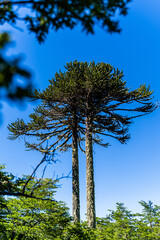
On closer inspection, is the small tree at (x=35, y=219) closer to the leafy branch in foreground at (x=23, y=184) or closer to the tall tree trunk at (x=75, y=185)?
the leafy branch in foreground at (x=23, y=184)

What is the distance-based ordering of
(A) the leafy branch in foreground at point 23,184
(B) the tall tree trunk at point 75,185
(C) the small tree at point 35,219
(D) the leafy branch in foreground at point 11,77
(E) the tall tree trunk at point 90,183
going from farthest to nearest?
(B) the tall tree trunk at point 75,185, (E) the tall tree trunk at point 90,183, (C) the small tree at point 35,219, (A) the leafy branch in foreground at point 23,184, (D) the leafy branch in foreground at point 11,77

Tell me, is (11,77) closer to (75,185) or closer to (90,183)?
(90,183)

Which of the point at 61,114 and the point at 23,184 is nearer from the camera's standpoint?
the point at 23,184

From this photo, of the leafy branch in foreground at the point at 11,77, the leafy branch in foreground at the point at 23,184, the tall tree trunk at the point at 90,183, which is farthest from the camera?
the tall tree trunk at the point at 90,183

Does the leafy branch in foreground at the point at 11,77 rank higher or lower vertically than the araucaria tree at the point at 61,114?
lower

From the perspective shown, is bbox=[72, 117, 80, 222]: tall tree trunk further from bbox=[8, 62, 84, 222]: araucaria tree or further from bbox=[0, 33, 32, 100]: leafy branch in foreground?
bbox=[0, 33, 32, 100]: leafy branch in foreground

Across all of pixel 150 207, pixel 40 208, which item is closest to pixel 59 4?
pixel 40 208

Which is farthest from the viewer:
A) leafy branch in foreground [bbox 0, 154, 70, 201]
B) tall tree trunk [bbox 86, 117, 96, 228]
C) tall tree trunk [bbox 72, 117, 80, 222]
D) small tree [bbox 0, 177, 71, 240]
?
tall tree trunk [bbox 72, 117, 80, 222]

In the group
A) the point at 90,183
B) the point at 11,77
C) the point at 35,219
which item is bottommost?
the point at 35,219

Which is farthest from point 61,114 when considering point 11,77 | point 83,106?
point 11,77

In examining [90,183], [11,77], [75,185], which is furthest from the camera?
[75,185]

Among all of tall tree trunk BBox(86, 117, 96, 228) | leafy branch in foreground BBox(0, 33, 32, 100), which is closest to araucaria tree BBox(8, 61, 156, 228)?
tall tree trunk BBox(86, 117, 96, 228)

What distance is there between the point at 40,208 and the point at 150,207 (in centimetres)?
1120

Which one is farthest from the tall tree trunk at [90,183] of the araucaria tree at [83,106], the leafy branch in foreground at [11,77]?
the leafy branch in foreground at [11,77]
